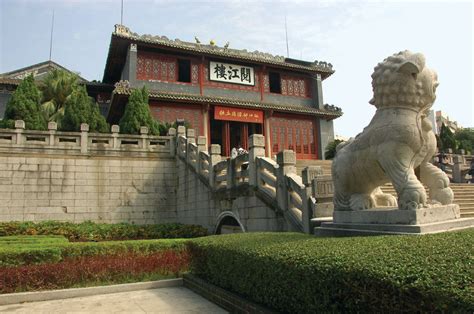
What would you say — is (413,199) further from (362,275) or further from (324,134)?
(324,134)

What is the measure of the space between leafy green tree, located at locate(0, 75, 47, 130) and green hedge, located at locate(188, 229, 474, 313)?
576 inches

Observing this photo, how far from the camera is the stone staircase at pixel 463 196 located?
913 centimetres

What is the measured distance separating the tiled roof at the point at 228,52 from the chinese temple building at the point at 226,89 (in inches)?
2.1

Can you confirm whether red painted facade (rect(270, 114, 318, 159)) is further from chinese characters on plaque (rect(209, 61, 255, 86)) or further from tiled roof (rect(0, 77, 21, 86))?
tiled roof (rect(0, 77, 21, 86))

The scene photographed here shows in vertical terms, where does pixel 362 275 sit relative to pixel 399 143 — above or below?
below

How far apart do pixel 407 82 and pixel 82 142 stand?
13.4 m

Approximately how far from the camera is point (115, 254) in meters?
7.82

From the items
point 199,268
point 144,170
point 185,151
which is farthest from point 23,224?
point 199,268

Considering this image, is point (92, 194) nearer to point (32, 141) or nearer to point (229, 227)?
point (32, 141)

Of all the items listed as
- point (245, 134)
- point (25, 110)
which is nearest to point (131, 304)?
point (25, 110)

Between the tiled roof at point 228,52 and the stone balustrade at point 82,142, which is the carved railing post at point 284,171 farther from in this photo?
the tiled roof at point 228,52

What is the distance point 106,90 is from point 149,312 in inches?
805

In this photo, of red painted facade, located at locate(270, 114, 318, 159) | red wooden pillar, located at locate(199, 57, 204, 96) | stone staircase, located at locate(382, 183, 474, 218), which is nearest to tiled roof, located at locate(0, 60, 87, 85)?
red wooden pillar, located at locate(199, 57, 204, 96)

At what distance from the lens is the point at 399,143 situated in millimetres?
4516
